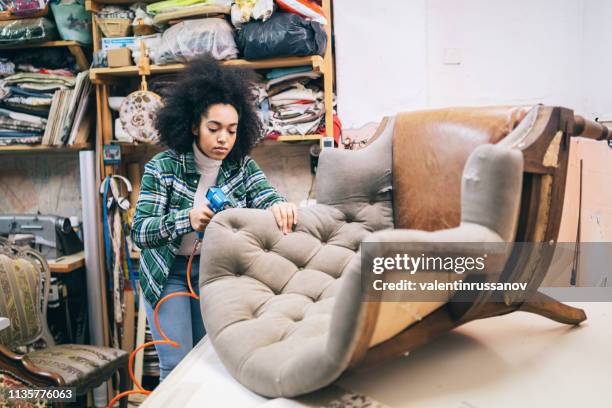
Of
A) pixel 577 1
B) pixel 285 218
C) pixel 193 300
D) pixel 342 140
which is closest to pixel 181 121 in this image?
pixel 193 300

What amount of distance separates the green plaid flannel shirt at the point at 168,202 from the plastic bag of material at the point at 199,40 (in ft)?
2.92

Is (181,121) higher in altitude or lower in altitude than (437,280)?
higher

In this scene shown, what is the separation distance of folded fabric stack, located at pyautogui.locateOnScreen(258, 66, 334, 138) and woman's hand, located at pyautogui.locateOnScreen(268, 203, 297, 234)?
144 centimetres

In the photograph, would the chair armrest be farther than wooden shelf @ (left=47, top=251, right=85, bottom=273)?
No

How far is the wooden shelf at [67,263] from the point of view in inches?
101

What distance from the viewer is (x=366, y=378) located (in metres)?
0.84

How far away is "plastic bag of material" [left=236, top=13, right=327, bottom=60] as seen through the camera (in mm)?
2279

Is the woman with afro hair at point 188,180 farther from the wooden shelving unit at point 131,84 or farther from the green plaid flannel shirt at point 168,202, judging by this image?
the wooden shelving unit at point 131,84

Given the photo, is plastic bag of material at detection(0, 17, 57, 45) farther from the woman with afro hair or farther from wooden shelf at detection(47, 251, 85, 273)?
the woman with afro hair

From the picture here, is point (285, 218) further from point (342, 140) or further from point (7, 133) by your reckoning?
point (7, 133)

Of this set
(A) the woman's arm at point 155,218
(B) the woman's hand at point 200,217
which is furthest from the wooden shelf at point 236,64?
(B) the woman's hand at point 200,217

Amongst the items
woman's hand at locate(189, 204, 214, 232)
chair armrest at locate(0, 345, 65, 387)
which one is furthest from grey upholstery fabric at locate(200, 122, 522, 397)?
chair armrest at locate(0, 345, 65, 387)

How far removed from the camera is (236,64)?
2.39m

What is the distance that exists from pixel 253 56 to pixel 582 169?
4.96 ft
